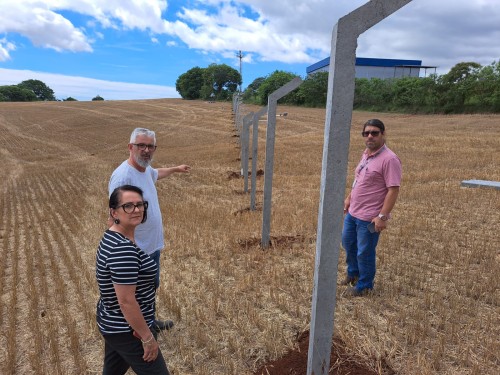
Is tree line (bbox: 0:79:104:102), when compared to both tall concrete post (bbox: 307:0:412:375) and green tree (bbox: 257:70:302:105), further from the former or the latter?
tall concrete post (bbox: 307:0:412:375)

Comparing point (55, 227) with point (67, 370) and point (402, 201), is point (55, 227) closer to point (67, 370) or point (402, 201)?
point (67, 370)

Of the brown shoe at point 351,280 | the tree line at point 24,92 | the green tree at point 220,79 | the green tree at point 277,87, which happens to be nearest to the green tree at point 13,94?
the tree line at point 24,92

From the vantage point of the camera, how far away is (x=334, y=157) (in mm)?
2133

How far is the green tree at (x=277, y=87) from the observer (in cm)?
5547

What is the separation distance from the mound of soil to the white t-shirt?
4.27ft

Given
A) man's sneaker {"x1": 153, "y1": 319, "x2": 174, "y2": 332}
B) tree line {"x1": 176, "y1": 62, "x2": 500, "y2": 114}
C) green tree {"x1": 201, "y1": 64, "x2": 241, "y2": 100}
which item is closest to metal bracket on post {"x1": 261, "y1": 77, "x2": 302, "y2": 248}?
man's sneaker {"x1": 153, "y1": 319, "x2": 174, "y2": 332}

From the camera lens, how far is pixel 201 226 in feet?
23.9

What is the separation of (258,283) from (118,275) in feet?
9.29

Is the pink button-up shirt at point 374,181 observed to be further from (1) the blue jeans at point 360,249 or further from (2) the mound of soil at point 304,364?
(2) the mound of soil at point 304,364

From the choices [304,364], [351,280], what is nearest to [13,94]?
[351,280]

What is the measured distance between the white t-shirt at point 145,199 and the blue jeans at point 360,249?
1.93 metres

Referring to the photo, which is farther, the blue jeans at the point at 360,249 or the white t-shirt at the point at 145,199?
the blue jeans at the point at 360,249

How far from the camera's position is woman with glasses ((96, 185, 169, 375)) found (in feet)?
6.40

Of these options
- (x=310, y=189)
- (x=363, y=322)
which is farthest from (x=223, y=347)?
(x=310, y=189)
